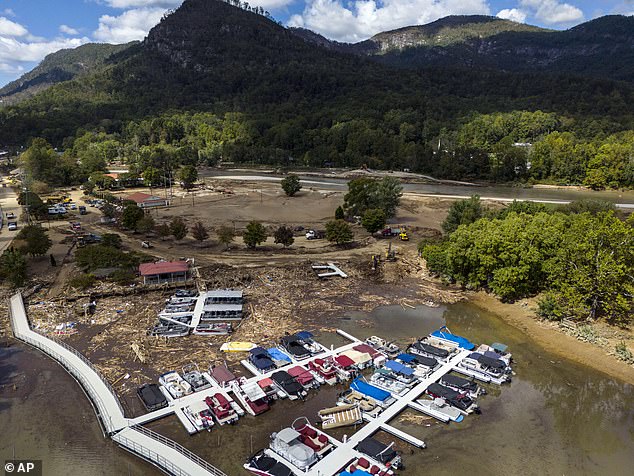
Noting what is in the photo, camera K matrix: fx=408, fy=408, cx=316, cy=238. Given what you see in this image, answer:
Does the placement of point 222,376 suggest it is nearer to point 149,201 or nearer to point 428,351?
point 428,351

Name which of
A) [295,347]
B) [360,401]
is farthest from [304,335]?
[360,401]

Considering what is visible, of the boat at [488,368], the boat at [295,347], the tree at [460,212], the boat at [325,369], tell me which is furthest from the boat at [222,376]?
the tree at [460,212]

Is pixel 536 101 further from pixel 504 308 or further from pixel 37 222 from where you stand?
pixel 37 222

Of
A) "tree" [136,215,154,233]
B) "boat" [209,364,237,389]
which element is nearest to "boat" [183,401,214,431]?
"boat" [209,364,237,389]

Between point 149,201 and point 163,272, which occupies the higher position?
point 149,201

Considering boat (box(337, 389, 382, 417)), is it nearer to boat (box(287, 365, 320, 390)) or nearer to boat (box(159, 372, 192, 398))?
boat (box(287, 365, 320, 390))

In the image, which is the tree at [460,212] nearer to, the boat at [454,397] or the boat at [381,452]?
the boat at [454,397]

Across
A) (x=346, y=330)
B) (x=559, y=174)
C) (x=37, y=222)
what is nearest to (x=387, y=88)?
(x=559, y=174)
